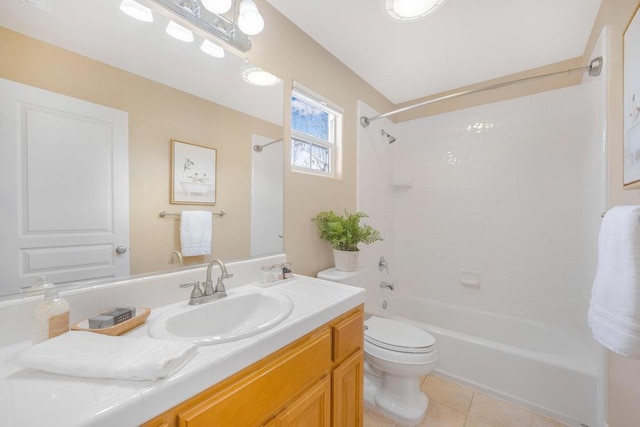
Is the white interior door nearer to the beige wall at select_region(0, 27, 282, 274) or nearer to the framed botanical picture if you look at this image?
the beige wall at select_region(0, 27, 282, 274)

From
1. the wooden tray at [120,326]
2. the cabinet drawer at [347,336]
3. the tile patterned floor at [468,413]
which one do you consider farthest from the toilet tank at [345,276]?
the wooden tray at [120,326]

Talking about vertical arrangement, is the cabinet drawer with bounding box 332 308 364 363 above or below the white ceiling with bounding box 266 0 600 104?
below

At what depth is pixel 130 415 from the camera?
19.7 inches

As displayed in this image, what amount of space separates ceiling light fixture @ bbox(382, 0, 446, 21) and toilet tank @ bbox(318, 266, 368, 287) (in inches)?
62.9

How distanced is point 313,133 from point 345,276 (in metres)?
1.03

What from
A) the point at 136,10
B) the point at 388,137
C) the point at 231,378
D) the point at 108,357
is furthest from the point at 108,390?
the point at 388,137

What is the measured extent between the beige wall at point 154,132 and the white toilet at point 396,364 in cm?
74

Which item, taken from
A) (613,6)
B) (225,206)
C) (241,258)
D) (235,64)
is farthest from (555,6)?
(241,258)

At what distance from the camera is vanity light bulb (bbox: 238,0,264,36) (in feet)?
4.08

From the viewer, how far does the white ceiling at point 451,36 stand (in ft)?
4.95

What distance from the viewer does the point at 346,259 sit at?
68.8 inches

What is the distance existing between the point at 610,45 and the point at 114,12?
7.61ft

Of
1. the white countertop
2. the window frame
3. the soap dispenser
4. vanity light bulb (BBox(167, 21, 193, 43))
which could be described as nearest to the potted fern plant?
the window frame

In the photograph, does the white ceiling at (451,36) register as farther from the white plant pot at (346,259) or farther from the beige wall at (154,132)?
the white plant pot at (346,259)
